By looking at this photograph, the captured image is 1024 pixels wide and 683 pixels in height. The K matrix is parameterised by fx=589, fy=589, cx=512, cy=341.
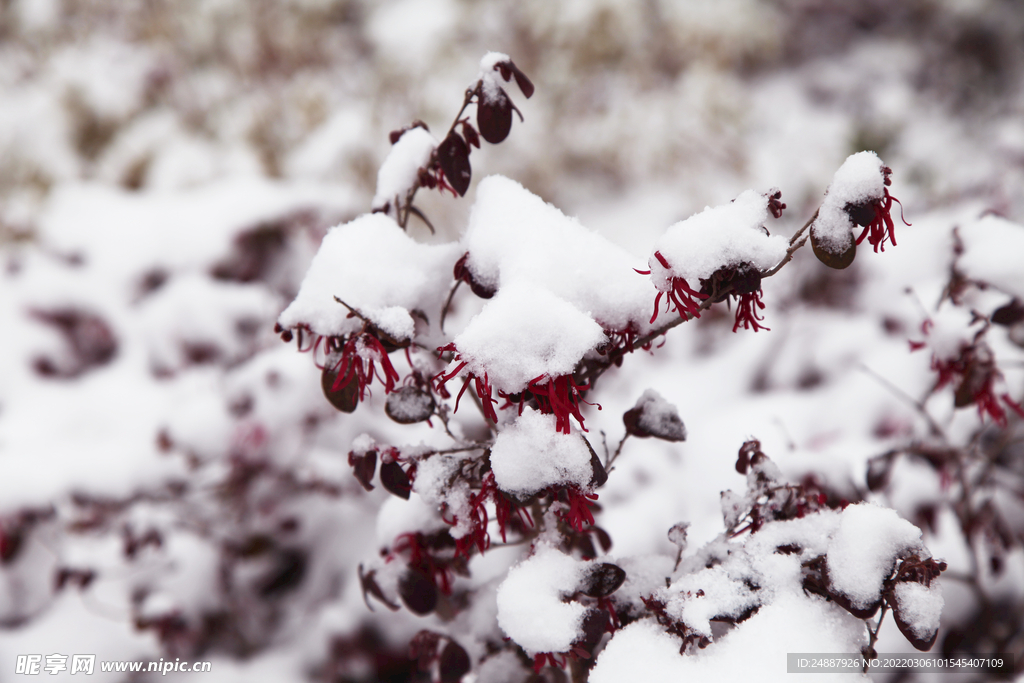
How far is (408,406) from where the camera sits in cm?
82

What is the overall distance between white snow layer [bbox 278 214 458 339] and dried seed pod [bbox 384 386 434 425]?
11 centimetres

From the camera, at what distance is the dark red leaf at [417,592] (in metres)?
0.92

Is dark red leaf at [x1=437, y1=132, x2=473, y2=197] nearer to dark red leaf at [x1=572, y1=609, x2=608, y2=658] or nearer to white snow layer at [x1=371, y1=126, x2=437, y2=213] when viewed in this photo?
white snow layer at [x1=371, y1=126, x2=437, y2=213]

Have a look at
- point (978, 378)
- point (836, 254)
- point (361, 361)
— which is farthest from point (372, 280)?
point (978, 378)

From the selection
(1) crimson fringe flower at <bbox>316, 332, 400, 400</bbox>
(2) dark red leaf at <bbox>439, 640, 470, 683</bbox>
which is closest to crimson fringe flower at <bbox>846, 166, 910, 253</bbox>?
(1) crimson fringe flower at <bbox>316, 332, 400, 400</bbox>

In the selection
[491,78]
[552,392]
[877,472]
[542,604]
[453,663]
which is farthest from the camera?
[877,472]

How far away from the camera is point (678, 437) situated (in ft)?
2.96

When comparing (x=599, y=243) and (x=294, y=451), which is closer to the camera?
(x=599, y=243)

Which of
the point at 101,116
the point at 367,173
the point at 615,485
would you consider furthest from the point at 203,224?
the point at 101,116

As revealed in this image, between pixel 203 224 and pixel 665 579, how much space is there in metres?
2.47

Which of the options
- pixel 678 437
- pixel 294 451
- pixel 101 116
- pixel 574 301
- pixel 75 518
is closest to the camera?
pixel 574 301

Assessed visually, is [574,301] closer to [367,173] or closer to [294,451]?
[294,451]

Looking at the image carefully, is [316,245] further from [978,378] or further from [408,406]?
[978,378]

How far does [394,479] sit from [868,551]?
612mm
